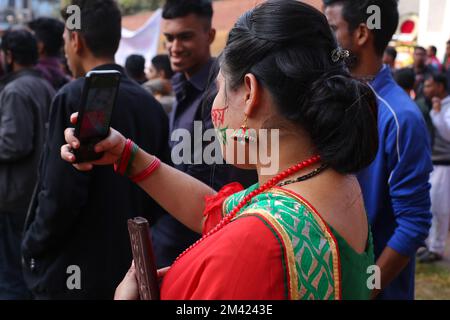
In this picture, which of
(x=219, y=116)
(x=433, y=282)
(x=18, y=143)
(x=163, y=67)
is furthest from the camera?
(x=163, y=67)

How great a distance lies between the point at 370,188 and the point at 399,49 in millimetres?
11515

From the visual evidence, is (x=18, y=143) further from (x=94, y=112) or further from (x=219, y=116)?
(x=219, y=116)

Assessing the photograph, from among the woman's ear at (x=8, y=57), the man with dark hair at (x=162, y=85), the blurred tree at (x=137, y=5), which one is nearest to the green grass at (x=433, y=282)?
the man with dark hair at (x=162, y=85)

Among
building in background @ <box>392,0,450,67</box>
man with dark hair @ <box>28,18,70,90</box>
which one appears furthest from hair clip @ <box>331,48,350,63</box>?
building in background @ <box>392,0,450,67</box>

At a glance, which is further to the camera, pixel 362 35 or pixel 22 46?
pixel 22 46

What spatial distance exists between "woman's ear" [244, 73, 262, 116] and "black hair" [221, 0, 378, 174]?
0.05 ft

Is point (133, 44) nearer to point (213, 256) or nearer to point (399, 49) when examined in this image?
point (399, 49)

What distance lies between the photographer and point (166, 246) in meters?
2.92

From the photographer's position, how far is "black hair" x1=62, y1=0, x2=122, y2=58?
271cm

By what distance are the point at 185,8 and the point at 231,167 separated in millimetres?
1159

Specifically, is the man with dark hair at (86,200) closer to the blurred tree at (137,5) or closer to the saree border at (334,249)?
the saree border at (334,249)

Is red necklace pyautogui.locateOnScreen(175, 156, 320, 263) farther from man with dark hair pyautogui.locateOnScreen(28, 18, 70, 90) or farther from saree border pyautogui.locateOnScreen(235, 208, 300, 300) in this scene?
man with dark hair pyautogui.locateOnScreen(28, 18, 70, 90)

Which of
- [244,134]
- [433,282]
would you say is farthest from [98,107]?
[433,282]

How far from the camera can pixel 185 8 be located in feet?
11.1
